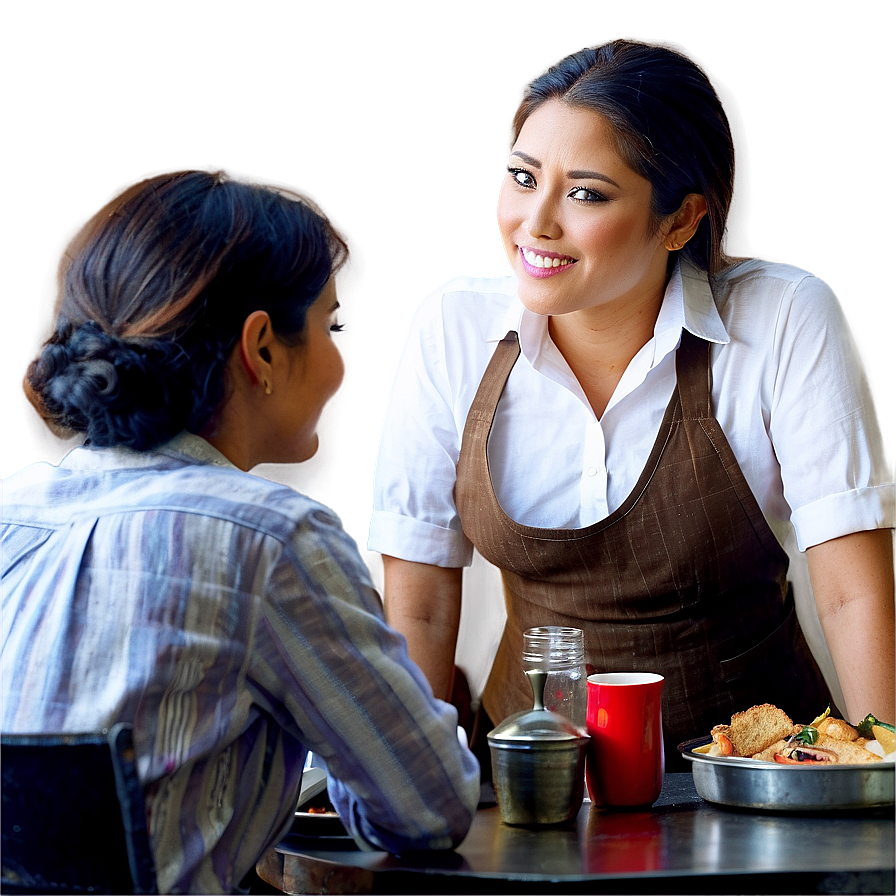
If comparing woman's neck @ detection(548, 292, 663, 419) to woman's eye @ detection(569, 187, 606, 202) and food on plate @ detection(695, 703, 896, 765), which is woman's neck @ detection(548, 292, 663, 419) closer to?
woman's eye @ detection(569, 187, 606, 202)

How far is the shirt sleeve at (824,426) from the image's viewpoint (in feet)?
4.82

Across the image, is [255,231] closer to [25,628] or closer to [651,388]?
[25,628]

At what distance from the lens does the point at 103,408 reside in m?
0.89

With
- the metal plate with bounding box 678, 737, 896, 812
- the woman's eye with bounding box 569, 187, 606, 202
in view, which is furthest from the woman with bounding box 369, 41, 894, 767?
the metal plate with bounding box 678, 737, 896, 812

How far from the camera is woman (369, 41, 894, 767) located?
4.87 ft

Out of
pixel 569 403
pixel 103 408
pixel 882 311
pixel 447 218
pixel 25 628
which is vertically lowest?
pixel 25 628

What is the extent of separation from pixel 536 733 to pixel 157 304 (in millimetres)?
526

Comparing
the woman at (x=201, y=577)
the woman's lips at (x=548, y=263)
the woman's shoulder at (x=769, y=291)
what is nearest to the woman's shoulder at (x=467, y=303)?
the woman's lips at (x=548, y=263)

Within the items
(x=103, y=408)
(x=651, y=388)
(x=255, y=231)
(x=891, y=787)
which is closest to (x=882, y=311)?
(x=651, y=388)

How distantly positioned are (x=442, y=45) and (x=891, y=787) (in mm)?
1548

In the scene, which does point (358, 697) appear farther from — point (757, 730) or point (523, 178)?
point (523, 178)

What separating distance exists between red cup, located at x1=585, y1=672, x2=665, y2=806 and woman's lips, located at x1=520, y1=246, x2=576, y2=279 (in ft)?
2.15

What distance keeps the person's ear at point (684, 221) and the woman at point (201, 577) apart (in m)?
0.77

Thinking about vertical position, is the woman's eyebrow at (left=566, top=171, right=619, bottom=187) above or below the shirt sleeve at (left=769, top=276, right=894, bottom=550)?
above
